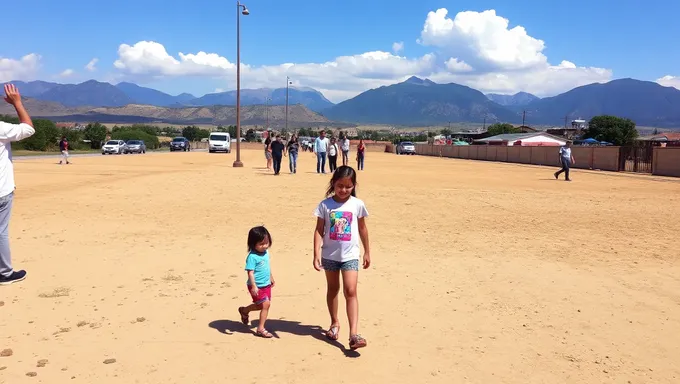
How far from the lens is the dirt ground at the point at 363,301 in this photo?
4.04m

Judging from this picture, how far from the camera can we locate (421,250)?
26.9ft

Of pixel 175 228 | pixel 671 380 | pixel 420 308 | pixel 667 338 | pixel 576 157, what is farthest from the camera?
pixel 576 157

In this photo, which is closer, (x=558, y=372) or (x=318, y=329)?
(x=558, y=372)

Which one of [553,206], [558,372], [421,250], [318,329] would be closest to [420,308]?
[318,329]

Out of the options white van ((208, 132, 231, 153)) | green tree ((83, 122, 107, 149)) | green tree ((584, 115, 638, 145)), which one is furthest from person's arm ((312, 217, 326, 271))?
green tree ((584, 115, 638, 145))

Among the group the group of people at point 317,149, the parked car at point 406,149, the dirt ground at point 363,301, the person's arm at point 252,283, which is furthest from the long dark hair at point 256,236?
the parked car at point 406,149

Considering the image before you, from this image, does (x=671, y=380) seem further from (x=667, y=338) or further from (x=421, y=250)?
(x=421, y=250)

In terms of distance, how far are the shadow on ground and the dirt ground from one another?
0.09 ft

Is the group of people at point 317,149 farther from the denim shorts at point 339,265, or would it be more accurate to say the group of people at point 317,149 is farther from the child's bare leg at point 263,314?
the denim shorts at point 339,265

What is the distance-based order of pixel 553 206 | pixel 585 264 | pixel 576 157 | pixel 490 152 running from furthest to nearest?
pixel 490 152 < pixel 576 157 < pixel 553 206 < pixel 585 264

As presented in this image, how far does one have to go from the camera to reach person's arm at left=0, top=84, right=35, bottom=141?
5.81m

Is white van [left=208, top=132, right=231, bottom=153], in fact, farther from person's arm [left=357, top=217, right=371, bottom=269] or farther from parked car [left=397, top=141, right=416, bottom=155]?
person's arm [left=357, top=217, right=371, bottom=269]

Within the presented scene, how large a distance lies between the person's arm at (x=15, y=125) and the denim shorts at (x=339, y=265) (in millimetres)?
3664

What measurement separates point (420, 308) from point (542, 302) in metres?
1.34
